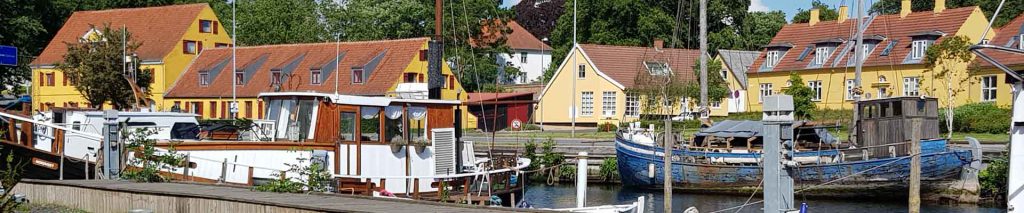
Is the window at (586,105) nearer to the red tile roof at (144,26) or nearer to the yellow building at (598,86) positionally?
the yellow building at (598,86)

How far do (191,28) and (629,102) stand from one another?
Result: 84.7 ft

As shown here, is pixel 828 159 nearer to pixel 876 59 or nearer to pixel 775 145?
pixel 775 145

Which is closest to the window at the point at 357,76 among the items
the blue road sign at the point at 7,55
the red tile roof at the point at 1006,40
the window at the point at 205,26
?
the window at the point at 205,26

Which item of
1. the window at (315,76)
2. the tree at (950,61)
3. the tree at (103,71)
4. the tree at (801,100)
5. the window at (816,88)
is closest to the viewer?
the tree at (950,61)

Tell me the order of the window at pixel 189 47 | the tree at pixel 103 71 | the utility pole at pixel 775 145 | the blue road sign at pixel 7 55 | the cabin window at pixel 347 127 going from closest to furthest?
the utility pole at pixel 775 145
the cabin window at pixel 347 127
the blue road sign at pixel 7 55
the tree at pixel 103 71
the window at pixel 189 47

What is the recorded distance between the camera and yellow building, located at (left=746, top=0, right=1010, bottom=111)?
186 feet

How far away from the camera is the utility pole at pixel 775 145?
13.7 metres

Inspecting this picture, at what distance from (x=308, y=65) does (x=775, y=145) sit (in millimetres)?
53299

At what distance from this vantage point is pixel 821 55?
65.2m

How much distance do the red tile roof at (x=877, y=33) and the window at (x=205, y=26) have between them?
31656 mm

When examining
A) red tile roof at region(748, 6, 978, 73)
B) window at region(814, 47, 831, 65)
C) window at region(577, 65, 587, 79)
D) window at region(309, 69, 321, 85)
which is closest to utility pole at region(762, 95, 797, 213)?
red tile roof at region(748, 6, 978, 73)

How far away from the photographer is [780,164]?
550 inches

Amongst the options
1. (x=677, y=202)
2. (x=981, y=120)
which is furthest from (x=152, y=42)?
(x=981, y=120)

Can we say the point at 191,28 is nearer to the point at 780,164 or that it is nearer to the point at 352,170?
the point at 352,170
